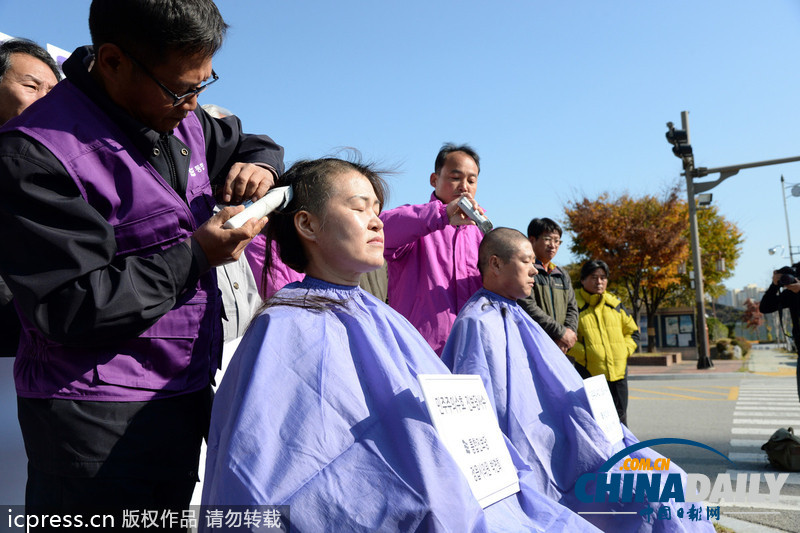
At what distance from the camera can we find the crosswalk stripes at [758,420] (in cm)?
634

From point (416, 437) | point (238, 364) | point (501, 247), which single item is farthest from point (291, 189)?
point (501, 247)

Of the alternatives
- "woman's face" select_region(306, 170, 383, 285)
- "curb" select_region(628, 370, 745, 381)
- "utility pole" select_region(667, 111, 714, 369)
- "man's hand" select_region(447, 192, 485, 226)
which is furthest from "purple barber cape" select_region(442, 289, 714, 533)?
"curb" select_region(628, 370, 745, 381)

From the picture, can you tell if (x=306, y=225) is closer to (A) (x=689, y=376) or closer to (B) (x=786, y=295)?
(B) (x=786, y=295)

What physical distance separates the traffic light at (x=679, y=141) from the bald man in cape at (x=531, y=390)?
1304 centimetres

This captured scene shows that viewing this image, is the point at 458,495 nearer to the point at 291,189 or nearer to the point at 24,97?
the point at 291,189

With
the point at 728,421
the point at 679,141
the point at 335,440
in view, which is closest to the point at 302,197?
the point at 335,440

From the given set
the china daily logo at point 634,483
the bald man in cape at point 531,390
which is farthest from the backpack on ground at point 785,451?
the bald man in cape at point 531,390

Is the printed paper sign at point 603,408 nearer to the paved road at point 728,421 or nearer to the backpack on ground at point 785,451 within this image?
the paved road at point 728,421

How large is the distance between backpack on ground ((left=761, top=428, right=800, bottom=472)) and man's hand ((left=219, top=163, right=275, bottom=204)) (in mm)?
5526

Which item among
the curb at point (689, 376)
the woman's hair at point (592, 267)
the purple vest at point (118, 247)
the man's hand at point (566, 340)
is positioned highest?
the woman's hair at point (592, 267)

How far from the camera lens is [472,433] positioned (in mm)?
2062

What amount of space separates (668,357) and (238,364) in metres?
21.5

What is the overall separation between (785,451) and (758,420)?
12.0 feet

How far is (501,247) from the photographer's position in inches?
153
